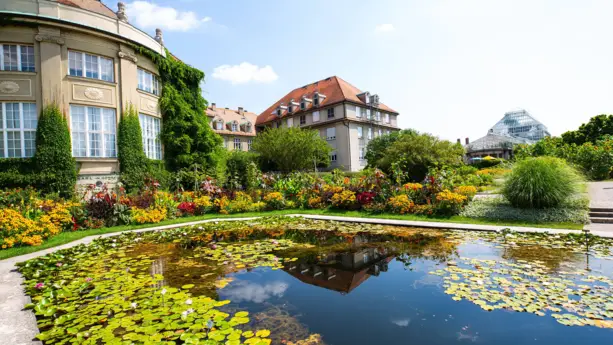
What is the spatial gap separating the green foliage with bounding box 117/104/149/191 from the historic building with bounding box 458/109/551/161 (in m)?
56.1

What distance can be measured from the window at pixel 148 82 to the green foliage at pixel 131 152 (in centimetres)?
202

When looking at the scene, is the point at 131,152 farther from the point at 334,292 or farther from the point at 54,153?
the point at 334,292

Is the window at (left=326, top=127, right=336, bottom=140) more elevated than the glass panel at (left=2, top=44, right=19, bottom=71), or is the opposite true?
the glass panel at (left=2, top=44, right=19, bottom=71)

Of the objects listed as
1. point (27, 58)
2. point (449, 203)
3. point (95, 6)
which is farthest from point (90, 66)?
point (449, 203)

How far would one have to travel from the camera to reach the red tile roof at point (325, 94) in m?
38.1

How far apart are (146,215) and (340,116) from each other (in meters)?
28.7

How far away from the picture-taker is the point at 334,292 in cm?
466

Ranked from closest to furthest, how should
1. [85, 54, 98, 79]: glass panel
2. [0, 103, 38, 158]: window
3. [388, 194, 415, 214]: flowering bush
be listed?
[388, 194, 415, 214]: flowering bush < [0, 103, 38, 158]: window < [85, 54, 98, 79]: glass panel

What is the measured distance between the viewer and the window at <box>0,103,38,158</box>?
1496 cm

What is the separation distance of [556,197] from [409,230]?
5.28 m

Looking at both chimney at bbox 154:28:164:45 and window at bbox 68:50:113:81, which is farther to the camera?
chimney at bbox 154:28:164:45

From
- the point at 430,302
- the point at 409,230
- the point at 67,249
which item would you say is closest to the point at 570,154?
the point at 409,230

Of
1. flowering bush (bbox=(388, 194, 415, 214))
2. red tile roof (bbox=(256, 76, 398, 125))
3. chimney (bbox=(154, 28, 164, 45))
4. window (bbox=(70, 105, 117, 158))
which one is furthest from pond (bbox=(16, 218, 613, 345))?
red tile roof (bbox=(256, 76, 398, 125))

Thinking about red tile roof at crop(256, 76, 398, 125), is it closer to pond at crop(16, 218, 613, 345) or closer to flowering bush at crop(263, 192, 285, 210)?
flowering bush at crop(263, 192, 285, 210)
